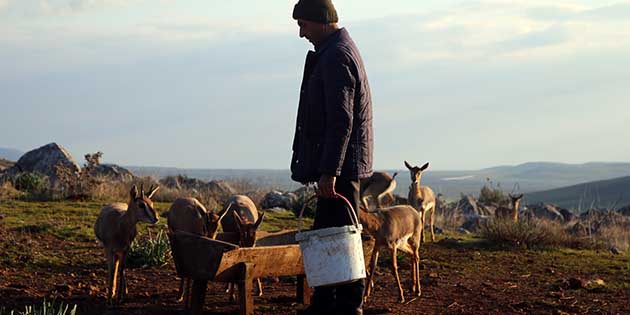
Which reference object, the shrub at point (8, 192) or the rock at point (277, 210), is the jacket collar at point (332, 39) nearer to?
the rock at point (277, 210)

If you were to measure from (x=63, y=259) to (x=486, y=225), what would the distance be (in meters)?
8.16

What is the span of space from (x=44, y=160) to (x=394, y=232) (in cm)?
1879

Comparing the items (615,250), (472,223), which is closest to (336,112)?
(615,250)

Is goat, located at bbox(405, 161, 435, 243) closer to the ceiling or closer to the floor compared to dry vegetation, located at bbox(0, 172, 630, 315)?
closer to the ceiling

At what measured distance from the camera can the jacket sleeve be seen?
7.18m

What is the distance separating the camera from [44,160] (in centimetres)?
2669

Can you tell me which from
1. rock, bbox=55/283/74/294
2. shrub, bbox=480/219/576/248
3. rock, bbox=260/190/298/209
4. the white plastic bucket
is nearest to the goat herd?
rock, bbox=55/283/74/294

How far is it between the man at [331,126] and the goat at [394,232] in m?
2.42

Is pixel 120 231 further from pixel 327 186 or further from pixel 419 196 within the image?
pixel 419 196

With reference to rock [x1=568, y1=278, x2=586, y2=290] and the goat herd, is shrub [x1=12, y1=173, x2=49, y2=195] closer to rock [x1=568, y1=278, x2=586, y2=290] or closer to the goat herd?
the goat herd

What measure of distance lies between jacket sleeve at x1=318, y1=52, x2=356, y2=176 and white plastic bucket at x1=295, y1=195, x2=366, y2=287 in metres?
0.52

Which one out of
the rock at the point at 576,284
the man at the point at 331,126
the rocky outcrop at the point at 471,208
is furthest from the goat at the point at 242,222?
the rocky outcrop at the point at 471,208

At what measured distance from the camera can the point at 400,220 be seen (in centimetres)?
1056

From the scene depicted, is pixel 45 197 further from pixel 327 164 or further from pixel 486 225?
pixel 327 164
